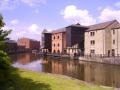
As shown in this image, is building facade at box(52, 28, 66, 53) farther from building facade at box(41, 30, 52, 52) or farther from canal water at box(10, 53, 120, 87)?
canal water at box(10, 53, 120, 87)

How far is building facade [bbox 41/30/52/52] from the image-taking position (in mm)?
133000

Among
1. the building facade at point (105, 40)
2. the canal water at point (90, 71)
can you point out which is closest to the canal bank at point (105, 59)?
the canal water at point (90, 71)

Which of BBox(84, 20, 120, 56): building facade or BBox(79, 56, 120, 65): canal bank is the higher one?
BBox(84, 20, 120, 56): building facade

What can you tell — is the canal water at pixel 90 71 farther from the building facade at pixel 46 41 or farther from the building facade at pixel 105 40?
the building facade at pixel 46 41

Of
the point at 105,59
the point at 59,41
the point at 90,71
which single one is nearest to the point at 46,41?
the point at 59,41

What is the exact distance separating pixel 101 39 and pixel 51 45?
5484cm

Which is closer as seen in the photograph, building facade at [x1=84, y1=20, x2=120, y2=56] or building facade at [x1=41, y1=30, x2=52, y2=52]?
building facade at [x1=84, y1=20, x2=120, y2=56]

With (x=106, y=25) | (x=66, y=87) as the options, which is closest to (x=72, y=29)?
(x=106, y=25)

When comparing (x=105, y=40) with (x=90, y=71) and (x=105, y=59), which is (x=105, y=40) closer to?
(x=105, y=59)

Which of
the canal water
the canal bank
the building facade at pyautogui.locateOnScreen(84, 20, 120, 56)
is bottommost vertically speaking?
the canal water

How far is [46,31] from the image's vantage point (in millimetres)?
139000

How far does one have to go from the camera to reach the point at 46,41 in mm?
134500

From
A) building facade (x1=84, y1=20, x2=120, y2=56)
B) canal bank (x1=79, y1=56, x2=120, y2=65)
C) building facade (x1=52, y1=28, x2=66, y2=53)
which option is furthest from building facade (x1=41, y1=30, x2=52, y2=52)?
canal bank (x1=79, y1=56, x2=120, y2=65)

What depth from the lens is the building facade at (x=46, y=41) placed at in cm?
13300
